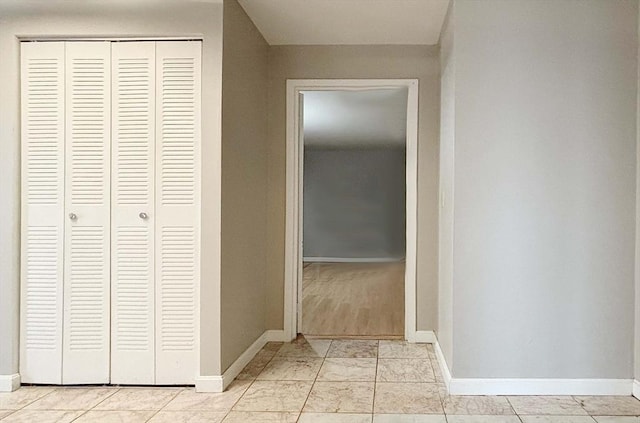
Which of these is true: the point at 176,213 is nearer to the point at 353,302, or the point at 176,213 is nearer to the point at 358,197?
the point at 353,302

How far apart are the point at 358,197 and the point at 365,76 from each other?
739 centimetres

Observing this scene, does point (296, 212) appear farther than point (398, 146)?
No

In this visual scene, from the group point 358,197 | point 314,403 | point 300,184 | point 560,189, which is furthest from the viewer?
point 358,197

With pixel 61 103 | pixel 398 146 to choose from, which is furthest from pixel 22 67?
pixel 398 146

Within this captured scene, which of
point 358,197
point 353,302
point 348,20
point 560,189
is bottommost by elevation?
point 353,302

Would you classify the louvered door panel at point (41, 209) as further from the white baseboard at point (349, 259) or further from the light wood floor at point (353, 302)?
the white baseboard at point (349, 259)

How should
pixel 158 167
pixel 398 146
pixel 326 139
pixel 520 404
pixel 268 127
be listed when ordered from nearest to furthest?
pixel 520 404
pixel 158 167
pixel 268 127
pixel 326 139
pixel 398 146

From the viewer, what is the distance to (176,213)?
122 inches

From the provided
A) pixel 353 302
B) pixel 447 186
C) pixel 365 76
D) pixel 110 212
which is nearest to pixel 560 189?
pixel 447 186

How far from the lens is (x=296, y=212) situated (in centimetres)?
Result: 438

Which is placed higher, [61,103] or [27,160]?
[61,103]

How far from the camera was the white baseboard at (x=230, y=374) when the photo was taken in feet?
10.00

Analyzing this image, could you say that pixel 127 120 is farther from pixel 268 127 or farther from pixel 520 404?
pixel 520 404

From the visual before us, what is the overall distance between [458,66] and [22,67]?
2374 mm
